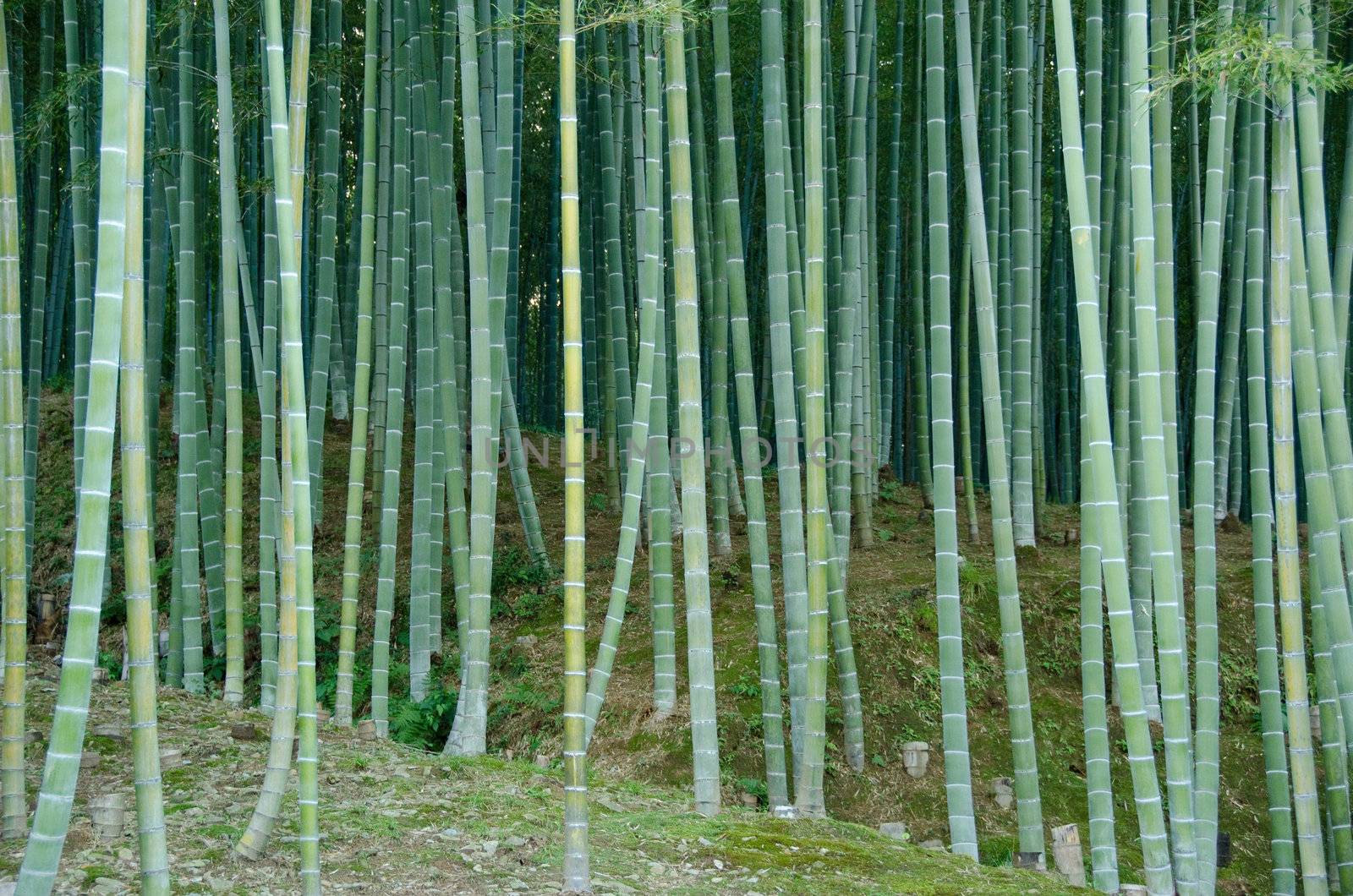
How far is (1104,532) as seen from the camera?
126 inches

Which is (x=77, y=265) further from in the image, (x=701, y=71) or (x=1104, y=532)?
(x=701, y=71)

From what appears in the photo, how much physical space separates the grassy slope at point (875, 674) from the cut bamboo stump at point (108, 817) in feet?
2.43

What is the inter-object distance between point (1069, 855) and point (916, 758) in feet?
4.32

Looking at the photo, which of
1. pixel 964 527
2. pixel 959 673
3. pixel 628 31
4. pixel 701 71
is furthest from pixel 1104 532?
pixel 701 71

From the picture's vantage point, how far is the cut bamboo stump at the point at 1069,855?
3.56 m

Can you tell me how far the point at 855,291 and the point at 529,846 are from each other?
123 inches

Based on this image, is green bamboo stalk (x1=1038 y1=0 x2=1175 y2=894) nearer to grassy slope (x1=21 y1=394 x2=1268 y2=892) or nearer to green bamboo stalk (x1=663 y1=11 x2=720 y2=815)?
grassy slope (x1=21 y1=394 x2=1268 y2=892)

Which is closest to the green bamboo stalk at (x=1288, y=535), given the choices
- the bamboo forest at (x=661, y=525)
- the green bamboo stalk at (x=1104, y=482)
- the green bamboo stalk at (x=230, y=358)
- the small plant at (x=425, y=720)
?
the bamboo forest at (x=661, y=525)

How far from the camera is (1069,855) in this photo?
3561 millimetres

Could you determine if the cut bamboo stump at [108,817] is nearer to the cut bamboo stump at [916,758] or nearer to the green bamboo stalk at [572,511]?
the green bamboo stalk at [572,511]

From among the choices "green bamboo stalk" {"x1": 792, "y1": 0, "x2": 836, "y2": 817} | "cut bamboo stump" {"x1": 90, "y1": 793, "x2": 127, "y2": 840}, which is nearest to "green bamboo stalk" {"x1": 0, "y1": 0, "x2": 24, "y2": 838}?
"cut bamboo stump" {"x1": 90, "y1": 793, "x2": 127, "y2": 840}

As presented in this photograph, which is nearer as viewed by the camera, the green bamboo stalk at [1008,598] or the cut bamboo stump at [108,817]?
the cut bamboo stump at [108,817]

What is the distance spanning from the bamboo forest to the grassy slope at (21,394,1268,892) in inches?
1.0

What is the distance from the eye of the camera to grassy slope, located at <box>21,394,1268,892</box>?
4.75 metres
